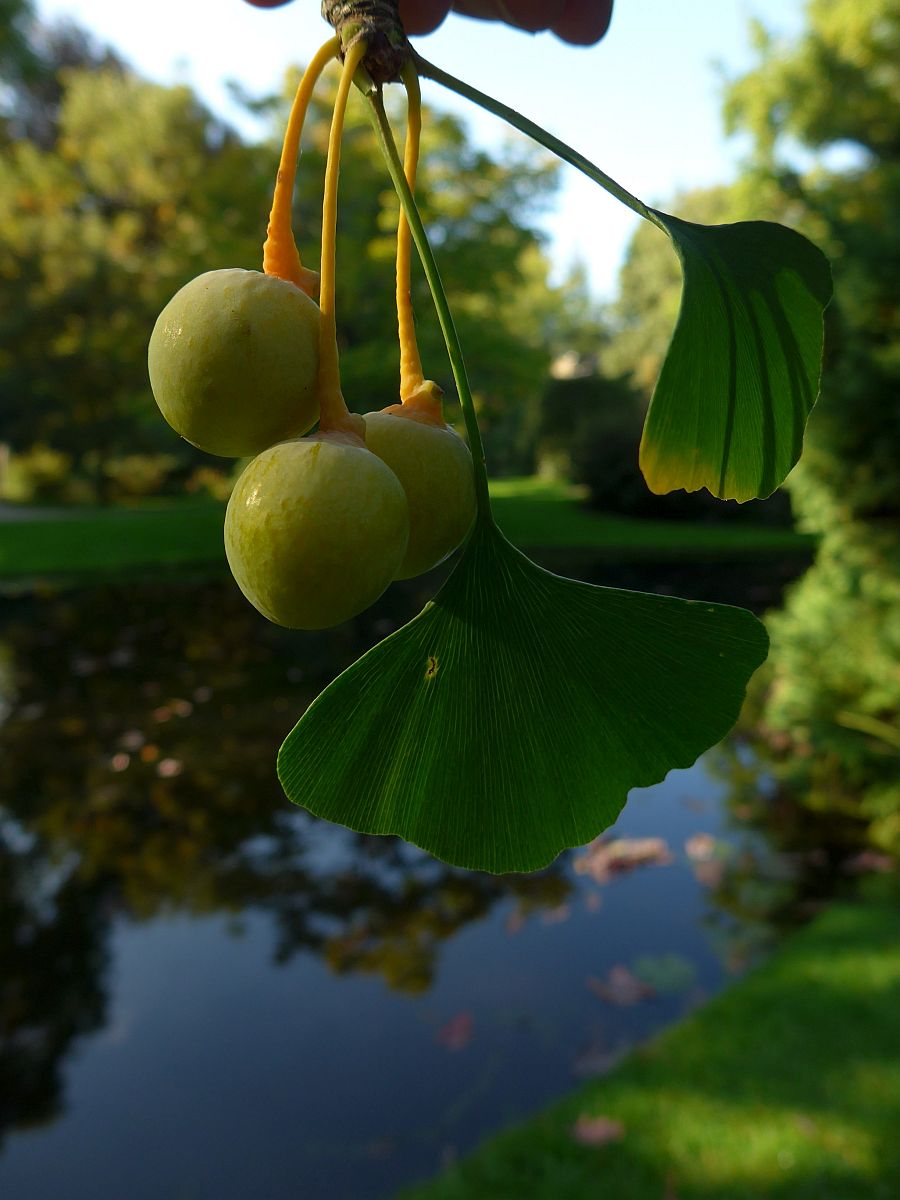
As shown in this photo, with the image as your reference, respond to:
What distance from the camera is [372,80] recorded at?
49 cm

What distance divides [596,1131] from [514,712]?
263 cm

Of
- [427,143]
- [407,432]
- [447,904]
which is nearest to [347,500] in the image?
[407,432]

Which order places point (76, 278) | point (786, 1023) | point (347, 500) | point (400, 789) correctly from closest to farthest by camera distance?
point (347, 500)
point (400, 789)
point (786, 1023)
point (76, 278)

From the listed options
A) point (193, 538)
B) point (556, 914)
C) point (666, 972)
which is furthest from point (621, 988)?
point (193, 538)

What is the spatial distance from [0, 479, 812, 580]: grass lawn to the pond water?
210 inches

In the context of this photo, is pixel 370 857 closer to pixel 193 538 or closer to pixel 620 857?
pixel 620 857

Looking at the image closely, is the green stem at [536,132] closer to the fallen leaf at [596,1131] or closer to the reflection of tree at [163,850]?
the fallen leaf at [596,1131]

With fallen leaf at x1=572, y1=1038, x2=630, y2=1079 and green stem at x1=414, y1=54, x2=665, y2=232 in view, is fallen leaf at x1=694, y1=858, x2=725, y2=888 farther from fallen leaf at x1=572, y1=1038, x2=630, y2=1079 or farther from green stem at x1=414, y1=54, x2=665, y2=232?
green stem at x1=414, y1=54, x2=665, y2=232

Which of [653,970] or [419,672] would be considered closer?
[419,672]

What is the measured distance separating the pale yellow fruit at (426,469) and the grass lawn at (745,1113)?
251 cm

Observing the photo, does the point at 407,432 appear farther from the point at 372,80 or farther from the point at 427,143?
the point at 427,143

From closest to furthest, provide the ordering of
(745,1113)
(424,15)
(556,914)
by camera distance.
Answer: (424,15) < (745,1113) < (556,914)

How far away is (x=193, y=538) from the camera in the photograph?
12.4 metres

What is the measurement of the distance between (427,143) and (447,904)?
9431mm
